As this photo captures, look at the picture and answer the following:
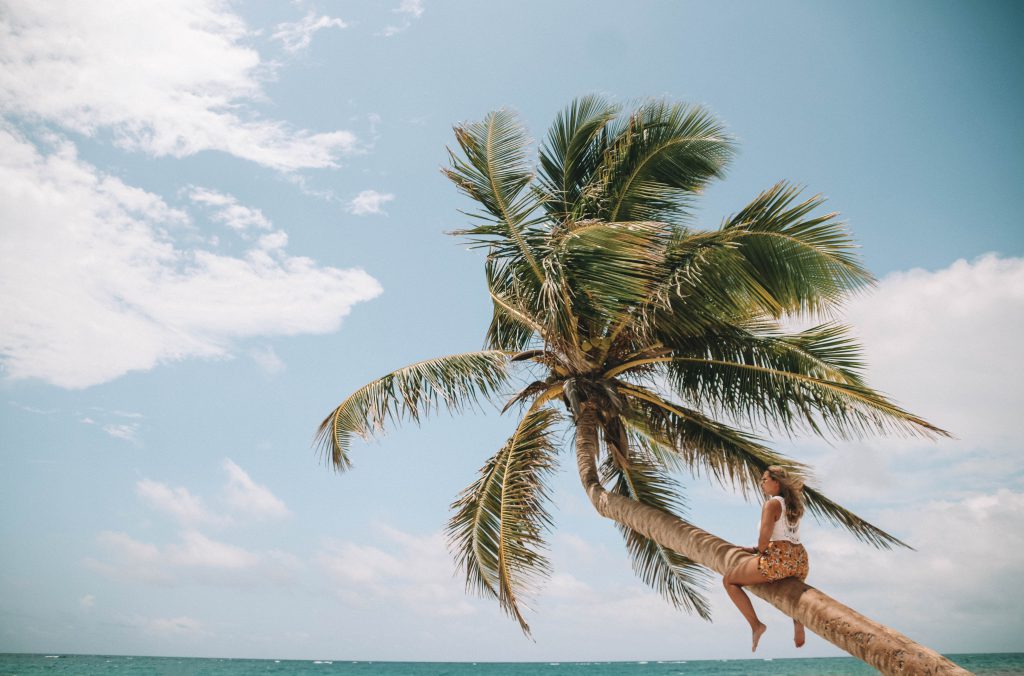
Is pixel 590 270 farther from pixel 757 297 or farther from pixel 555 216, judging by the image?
pixel 555 216

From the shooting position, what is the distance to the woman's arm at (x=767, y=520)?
5.00 m

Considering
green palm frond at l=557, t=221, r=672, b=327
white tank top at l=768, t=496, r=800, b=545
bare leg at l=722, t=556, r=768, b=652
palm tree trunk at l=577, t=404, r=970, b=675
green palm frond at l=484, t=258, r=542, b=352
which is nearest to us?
palm tree trunk at l=577, t=404, r=970, b=675

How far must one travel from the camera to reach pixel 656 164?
9.05 meters

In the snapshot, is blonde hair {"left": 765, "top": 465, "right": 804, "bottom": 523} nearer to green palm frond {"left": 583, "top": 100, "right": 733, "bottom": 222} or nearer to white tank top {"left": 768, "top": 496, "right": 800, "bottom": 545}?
white tank top {"left": 768, "top": 496, "right": 800, "bottom": 545}

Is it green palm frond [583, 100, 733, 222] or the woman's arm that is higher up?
green palm frond [583, 100, 733, 222]

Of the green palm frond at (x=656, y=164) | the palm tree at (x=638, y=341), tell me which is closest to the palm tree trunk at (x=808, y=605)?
the palm tree at (x=638, y=341)

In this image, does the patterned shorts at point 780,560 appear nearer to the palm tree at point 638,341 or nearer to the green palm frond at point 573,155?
the palm tree at point 638,341

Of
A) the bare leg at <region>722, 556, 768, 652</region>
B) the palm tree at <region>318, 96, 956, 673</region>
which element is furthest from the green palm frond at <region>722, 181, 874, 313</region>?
the bare leg at <region>722, 556, 768, 652</region>

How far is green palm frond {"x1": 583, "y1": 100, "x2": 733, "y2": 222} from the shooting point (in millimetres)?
8867

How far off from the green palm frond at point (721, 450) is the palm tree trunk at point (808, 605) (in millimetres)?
1614

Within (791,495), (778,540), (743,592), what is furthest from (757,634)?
(791,495)

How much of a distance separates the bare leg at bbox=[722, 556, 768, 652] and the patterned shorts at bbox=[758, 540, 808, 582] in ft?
0.28

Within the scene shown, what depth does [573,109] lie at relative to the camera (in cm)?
930

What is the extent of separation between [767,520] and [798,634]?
0.99 metres
